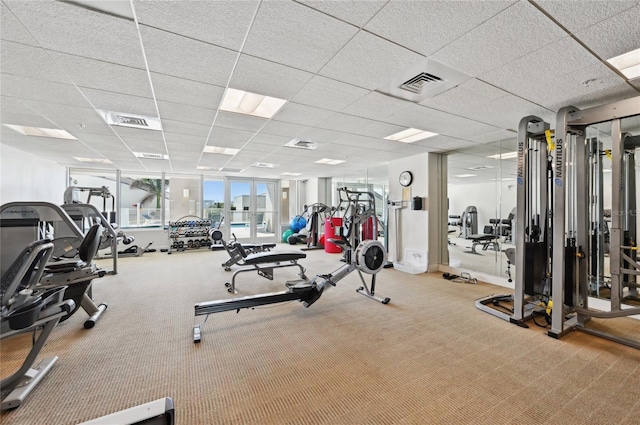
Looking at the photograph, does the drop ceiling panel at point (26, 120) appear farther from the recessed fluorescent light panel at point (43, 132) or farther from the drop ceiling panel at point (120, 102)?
the drop ceiling panel at point (120, 102)

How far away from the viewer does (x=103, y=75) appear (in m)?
2.34

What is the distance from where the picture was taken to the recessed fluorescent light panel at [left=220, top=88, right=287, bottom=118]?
2.96m

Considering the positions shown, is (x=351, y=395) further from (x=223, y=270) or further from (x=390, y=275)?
(x=223, y=270)

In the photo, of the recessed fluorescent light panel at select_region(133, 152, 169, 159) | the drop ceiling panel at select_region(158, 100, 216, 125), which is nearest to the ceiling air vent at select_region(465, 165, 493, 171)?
the drop ceiling panel at select_region(158, 100, 216, 125)

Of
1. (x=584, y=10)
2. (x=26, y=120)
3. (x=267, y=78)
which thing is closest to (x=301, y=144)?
(x=267, y=78)

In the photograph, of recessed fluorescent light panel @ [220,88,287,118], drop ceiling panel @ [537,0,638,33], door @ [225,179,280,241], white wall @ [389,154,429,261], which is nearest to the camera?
drop ceiling panel @ [537,0,638,33]

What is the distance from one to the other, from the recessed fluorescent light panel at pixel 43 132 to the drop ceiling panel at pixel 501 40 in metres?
5.42

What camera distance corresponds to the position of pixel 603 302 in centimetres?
329

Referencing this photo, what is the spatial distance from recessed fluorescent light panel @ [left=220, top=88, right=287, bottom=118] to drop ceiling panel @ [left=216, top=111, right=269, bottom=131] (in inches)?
3.6

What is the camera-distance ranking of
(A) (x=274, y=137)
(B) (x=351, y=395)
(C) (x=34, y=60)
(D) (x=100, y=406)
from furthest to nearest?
(A) (x=274, y=137) → (C) (x=34, y=60) → (B) (x=351, y=395) → (D) (x=100, y=406)

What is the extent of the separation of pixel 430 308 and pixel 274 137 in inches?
136

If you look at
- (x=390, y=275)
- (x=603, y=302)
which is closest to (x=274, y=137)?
(x=390, y=275)

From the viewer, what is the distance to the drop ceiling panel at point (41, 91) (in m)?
2.44

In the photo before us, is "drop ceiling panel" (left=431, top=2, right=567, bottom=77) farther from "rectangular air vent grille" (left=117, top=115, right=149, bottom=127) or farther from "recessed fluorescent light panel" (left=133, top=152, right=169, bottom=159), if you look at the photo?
"recessed fluorescent light panel" (left=133, top=152, right=169, bottom=159)
